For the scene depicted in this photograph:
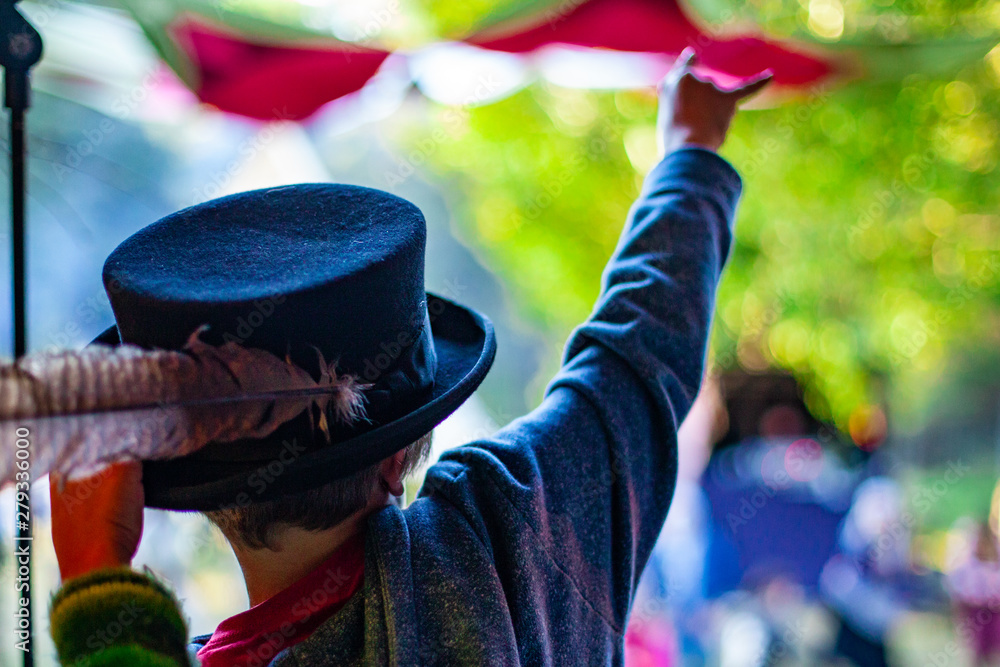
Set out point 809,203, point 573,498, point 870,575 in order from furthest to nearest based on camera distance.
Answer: point 809,203 → point 870,575 → point 573,498

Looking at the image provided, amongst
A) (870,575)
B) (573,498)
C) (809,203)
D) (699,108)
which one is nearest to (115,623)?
(573,498)

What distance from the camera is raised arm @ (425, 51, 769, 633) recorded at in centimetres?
76

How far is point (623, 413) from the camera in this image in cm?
86

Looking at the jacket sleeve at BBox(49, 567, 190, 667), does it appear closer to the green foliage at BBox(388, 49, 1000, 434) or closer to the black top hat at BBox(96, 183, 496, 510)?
the black top hat at BBox(96, 183, 496, 510)

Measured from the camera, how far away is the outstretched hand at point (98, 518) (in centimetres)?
60

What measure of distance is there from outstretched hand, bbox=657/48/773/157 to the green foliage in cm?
268

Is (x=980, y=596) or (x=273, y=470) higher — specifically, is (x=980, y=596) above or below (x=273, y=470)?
below

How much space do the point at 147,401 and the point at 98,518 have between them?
12 cm

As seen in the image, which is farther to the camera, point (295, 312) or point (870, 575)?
point (870, 575)

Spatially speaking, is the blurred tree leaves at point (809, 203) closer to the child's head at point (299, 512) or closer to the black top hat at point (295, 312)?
the black top hat at point (295, 312)

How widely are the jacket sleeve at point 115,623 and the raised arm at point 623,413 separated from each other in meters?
0.28

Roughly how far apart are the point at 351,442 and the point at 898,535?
4260 millimetres

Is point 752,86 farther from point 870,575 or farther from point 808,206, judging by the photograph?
point 870,575

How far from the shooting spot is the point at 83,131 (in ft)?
15.6
